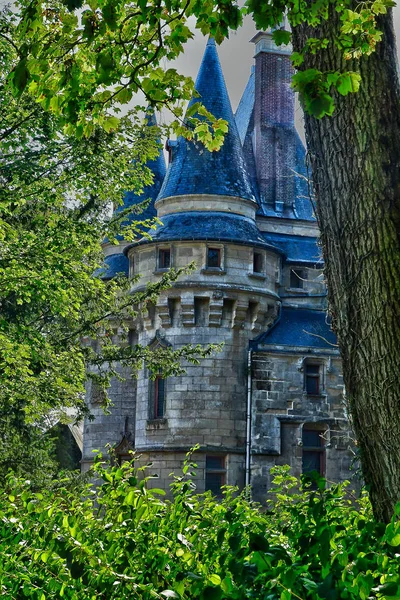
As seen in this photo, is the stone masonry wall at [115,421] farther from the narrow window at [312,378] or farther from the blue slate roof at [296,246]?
the blue slate roof at [296,246]

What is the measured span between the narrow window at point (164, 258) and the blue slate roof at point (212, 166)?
1.68 metres

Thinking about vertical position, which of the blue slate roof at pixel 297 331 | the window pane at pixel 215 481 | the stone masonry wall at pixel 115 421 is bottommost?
the window pane at pixel 215 481

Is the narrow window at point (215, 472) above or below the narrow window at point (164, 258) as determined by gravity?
below

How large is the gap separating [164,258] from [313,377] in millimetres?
5112

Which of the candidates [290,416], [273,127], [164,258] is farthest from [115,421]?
[273,127]

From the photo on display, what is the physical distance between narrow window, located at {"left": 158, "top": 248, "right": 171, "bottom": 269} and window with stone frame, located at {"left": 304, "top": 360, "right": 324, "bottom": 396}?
4541 mm

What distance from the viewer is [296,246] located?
94.6 feet

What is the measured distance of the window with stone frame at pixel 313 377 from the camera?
25.5 metres

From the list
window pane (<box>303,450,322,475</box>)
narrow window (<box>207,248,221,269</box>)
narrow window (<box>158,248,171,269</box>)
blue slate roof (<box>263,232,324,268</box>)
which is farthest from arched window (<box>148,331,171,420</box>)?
blue slate roof (<box>263,232,324,268</box>)

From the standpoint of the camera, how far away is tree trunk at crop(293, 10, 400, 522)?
5.08 meters

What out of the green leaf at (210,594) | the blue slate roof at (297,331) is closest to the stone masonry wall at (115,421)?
the blue slate roof at (297,331)

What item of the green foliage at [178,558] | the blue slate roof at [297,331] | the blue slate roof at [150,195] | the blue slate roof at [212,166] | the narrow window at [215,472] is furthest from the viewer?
the blue slate roof at [150,195]

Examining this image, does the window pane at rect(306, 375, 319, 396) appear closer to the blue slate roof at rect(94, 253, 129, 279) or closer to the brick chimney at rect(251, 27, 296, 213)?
the brick chimney at rect(251, 27, 296, 213)

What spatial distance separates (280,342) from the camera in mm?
25500
